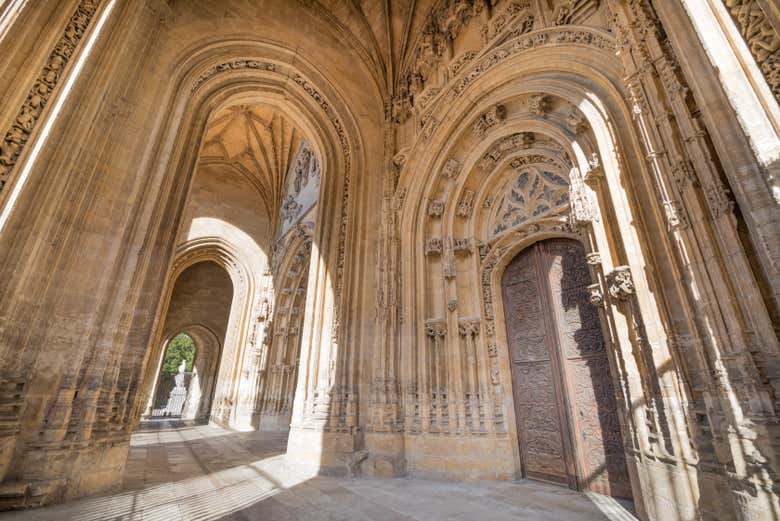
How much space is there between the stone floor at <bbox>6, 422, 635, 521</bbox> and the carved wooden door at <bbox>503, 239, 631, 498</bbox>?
0.38m

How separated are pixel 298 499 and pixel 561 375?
4.03 m

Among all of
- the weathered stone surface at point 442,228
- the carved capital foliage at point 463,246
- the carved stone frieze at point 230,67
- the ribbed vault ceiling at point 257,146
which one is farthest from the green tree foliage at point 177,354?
the carved capital foliage at point 463,246

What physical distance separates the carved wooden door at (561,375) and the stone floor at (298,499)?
1.24 feet

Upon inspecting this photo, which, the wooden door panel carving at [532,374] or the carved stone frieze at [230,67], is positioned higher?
the carved stone frieze at [230,67]

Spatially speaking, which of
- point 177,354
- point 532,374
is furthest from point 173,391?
point 532,374

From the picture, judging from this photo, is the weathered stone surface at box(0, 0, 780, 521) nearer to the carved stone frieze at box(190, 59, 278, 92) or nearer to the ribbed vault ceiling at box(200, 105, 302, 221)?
the carved stone frieze at box(190, 59, 278, 92)

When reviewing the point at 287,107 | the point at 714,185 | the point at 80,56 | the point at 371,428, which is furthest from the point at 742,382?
the point at 287,107

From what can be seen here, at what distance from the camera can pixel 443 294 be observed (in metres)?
6.60

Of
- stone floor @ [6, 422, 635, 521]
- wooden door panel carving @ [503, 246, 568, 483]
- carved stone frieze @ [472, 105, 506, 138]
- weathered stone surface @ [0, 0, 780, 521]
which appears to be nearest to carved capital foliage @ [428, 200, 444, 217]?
weathered stone surface @ [0, 0, 780, 521]

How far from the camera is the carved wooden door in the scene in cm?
455

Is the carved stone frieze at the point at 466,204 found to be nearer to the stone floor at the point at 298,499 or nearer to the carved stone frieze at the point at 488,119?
the carved stone frieze at the point at 488,119

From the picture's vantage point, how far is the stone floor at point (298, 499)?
10.6 feet

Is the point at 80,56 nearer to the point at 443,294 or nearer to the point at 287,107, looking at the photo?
the point at 287,107

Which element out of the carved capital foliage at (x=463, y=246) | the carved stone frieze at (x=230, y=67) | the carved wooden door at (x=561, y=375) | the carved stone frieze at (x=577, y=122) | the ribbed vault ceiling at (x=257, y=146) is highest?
the ribbed vault ceiling at (x=257, y=146)
